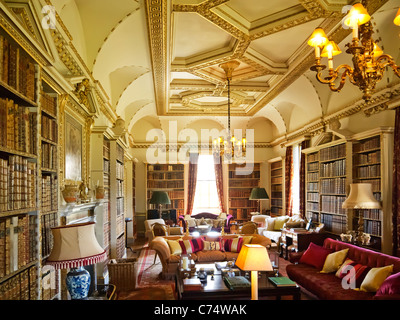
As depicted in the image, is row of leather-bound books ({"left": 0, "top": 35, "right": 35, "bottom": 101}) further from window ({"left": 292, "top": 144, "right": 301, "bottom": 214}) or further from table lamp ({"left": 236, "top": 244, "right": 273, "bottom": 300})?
window ({"left": 292, "top": 144, "right": 301, "bottom": 214})

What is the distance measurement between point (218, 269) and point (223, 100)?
6.49 metres

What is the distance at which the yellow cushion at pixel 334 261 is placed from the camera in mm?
5082

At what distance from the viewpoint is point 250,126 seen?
12.9m

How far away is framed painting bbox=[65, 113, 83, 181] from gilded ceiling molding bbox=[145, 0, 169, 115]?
1.74 metres

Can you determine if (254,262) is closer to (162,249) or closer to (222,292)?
(222,292)

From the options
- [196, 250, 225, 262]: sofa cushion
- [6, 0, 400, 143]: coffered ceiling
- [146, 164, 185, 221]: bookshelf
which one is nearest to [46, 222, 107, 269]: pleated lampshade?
[6, 0, 400, 143]: coffered ceiling

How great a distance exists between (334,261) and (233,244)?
7.90 feet

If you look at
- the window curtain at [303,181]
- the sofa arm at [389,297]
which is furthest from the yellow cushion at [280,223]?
the sofa arm at [389,297]

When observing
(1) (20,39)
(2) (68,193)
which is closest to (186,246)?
(2) (68,193)

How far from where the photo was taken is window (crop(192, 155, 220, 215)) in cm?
1314

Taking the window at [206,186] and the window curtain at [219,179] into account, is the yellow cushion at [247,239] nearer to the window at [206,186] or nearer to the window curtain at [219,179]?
the window curtain at [219,179]

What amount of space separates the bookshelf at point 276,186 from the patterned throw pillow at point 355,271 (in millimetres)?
6532
